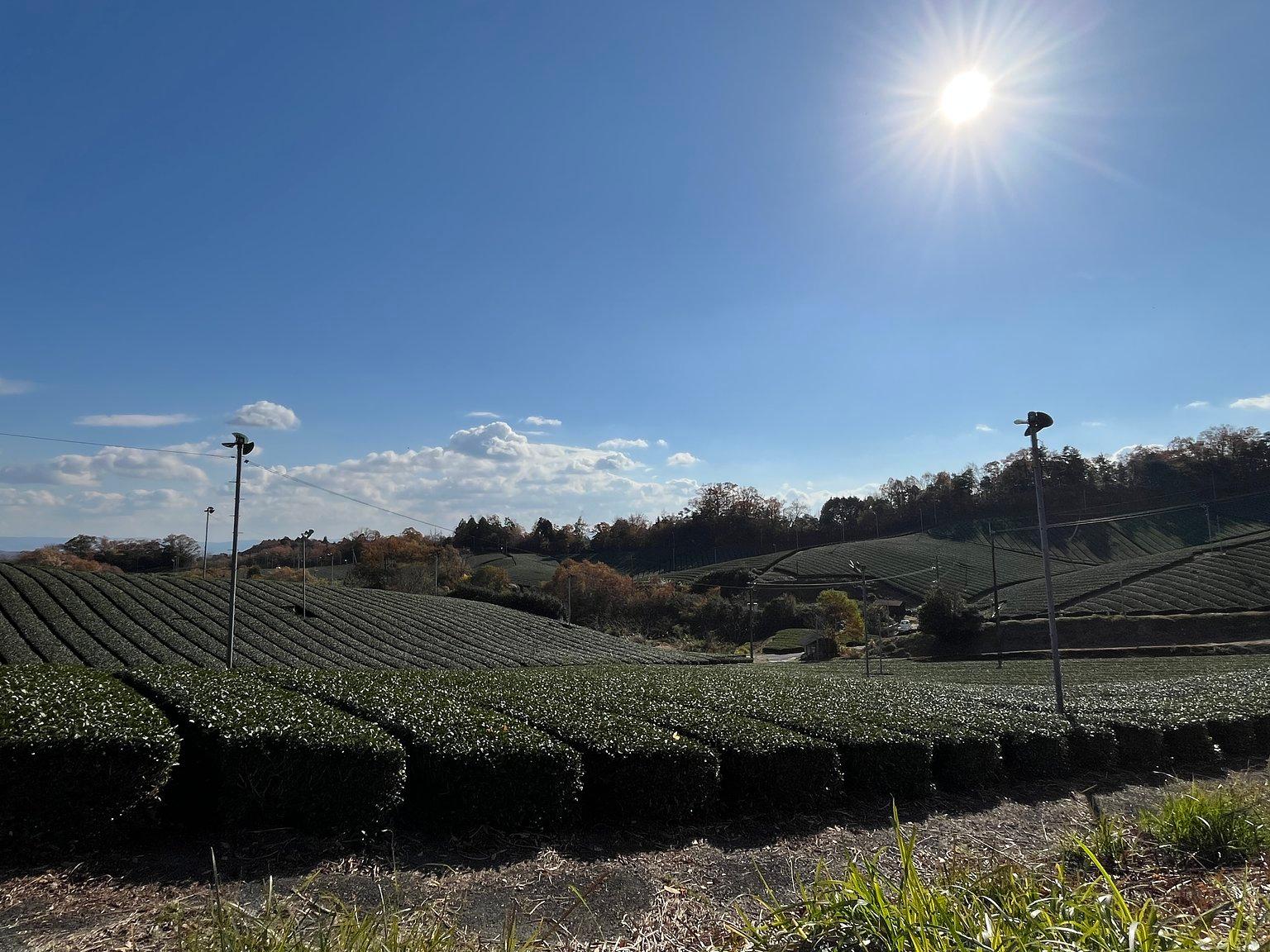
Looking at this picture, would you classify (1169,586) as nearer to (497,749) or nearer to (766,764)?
(766,764)

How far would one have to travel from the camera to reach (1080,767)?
8742 mm

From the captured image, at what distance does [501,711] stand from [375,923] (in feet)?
14.5

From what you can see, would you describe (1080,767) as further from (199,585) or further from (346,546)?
(346,546)

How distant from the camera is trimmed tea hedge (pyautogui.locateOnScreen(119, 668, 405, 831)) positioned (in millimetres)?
5129

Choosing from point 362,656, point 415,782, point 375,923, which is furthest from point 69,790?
point 362,656

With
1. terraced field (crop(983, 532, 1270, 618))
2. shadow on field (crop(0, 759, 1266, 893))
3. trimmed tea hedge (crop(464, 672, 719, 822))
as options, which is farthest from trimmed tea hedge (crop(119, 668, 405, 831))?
terraced field (crop(983, 532, 1270, 618))

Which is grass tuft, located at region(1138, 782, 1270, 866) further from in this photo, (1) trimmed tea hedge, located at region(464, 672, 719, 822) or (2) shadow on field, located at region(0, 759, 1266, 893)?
(1) trimmed tea hedge, located at region(464, 672, 719, 822)

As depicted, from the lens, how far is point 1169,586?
1949 inches

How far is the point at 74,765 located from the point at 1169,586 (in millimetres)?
61255

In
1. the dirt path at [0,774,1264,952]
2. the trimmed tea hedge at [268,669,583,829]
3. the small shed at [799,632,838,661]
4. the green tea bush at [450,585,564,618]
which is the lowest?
the small shed at [799,632,838,661]

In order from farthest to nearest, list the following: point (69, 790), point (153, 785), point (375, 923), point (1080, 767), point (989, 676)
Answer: point (989, 676) → point (1080, 767) → point (153, 785) → point (69, 790) → point (375, 923)

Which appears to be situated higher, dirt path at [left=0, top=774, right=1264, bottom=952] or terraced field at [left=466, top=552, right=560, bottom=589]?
terraced field at [left=466, top=552, right=560, bottom=589]

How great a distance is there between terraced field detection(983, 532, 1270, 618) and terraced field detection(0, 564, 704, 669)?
28.8 m

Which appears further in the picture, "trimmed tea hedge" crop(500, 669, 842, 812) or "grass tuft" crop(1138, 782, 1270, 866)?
"trimmed tea hedge" crop(500, 669, 842, 812)
